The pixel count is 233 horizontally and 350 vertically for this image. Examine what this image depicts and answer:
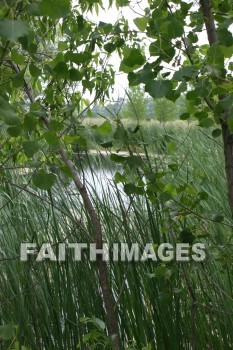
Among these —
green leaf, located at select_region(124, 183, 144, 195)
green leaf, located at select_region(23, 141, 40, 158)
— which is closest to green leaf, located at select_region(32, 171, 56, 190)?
green leaf, located at select_region(23, 141, 40, 158)

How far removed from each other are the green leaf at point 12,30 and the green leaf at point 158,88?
30 centimetres

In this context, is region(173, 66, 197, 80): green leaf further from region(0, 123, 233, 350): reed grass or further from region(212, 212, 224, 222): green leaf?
region(0, 123, 233, 350): reed grass

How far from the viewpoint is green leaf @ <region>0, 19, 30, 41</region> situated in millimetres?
500

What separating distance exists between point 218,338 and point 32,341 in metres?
0.55

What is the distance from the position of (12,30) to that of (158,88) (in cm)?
32

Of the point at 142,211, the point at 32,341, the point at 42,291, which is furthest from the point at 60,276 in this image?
the point at 142,211

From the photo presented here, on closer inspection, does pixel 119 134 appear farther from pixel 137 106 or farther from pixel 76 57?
pixel 137 106

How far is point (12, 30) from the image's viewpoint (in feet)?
1.66

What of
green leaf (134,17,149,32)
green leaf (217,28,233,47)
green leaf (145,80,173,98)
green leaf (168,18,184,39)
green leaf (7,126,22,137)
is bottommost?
green leaf (7,126,22,137)

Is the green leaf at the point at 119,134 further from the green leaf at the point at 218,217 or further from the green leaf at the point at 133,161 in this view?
the green leaf at the point at 218,217

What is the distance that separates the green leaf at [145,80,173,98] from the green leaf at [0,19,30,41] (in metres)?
0.30

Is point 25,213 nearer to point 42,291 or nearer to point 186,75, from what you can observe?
point 42,291

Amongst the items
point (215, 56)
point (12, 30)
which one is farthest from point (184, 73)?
point (12, 30)

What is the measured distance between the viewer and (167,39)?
876mm
